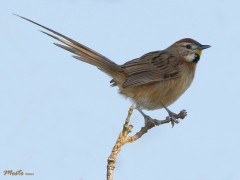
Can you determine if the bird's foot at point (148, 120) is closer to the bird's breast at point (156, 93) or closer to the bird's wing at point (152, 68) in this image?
the bird's breast at point (156, 93)

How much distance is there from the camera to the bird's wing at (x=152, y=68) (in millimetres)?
6620

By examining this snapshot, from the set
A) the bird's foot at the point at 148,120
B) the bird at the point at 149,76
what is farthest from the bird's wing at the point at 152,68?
the bird's foot at the point at 148,120

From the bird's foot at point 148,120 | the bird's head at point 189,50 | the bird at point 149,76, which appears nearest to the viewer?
the bird's foot at point 148,120

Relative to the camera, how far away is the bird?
6.39 metres

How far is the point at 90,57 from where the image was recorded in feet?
20.2

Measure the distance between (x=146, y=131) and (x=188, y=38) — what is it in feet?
12.5

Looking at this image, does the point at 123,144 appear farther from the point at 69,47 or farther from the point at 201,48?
the point at 201,48

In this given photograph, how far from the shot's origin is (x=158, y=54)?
743cm

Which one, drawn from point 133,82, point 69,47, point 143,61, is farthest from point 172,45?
point 69,47

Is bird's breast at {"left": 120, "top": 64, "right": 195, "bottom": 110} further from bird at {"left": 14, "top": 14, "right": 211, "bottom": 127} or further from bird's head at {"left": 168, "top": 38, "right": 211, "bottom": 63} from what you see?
bird's head at {"left": 168, "top": 38, "right": 211, "bottom": 63}

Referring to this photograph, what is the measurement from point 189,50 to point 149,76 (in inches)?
43.9

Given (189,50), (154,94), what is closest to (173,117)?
(154,94)

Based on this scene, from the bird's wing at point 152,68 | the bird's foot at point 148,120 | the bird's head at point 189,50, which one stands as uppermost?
the bird's head at point 189,50

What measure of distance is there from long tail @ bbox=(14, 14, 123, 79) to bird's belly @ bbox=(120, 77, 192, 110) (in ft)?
1.06
